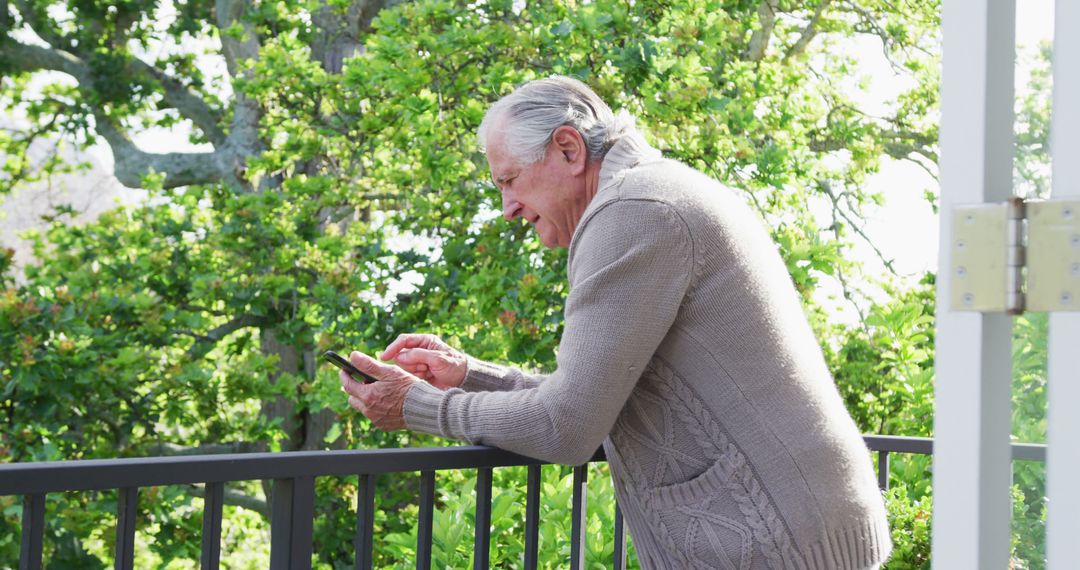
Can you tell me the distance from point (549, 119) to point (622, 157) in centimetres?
16

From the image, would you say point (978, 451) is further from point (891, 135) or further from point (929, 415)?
point (891, 135)

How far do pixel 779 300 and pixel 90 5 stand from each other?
8.05 meters

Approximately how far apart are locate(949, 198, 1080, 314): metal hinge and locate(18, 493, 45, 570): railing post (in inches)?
46.2

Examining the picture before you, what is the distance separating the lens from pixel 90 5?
8.52 metres

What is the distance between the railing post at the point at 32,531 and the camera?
4.83ft

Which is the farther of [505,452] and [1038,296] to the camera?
[505,452]

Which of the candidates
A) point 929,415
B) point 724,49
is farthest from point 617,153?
point 724,49

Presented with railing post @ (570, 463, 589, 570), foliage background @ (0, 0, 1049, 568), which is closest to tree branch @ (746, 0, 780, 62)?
foliage background @ (0, 0, 1049, 568)

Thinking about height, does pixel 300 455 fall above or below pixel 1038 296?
below

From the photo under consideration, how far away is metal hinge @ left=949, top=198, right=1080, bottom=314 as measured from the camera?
1.04 m

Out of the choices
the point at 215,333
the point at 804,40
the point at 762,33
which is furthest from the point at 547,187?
the point at 804,40

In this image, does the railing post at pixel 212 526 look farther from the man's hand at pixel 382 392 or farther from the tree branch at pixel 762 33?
the tree branch at pixel 762 33

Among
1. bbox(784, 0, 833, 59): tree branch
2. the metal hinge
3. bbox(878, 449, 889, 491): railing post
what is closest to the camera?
the metal hinge

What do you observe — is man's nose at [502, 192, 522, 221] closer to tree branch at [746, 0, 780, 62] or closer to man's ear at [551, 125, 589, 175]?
man's ear at [551, 125, 589, 175]
